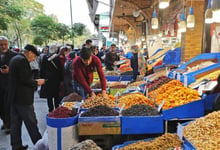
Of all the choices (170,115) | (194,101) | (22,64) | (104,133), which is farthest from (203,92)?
(22,64)

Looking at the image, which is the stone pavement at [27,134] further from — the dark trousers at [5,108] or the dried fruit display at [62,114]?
the dried fruit display at [62,114]

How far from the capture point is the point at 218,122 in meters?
2.73

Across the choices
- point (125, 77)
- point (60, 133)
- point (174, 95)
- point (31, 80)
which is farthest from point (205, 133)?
point (125, 77)

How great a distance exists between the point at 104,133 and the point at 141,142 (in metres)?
0.53

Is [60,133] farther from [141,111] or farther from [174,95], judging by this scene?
[174,95]

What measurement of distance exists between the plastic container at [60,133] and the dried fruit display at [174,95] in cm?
142

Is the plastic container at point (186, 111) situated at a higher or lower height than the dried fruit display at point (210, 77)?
lower

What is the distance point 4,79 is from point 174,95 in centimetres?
370

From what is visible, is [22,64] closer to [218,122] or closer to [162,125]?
[162,125]

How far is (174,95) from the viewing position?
3.64 metres

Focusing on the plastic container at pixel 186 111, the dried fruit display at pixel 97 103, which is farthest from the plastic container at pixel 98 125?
the plastic container at pixel 186 111

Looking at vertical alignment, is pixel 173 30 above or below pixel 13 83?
above

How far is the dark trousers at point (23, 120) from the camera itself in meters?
3.69

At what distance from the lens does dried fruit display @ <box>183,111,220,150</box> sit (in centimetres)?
245
